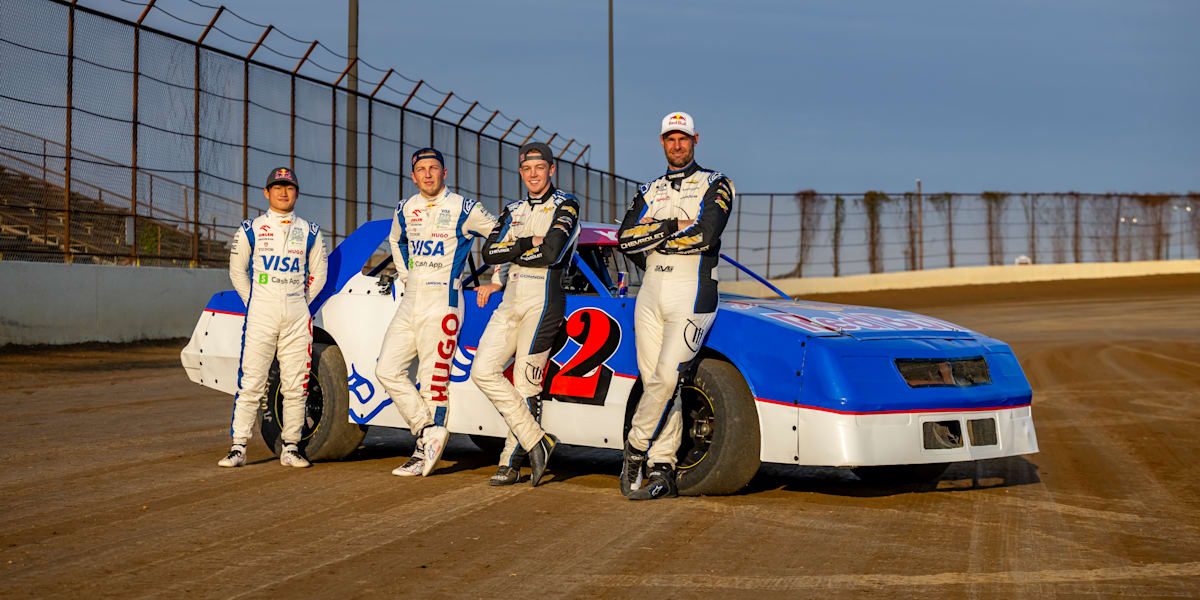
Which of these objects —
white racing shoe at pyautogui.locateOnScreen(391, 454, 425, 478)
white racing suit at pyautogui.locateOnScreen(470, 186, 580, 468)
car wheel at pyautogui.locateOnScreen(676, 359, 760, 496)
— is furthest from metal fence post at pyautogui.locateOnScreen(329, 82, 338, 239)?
car wheel at pyautogui.locateOnScreen(676, 359, 760, 496)

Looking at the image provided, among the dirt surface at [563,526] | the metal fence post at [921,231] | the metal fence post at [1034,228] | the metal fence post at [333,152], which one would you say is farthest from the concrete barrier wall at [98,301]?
the metal fence post at [1034,228]

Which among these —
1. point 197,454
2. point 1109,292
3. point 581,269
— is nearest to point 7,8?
point 197,454

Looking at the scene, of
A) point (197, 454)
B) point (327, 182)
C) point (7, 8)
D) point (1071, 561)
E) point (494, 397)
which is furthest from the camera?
point (327, 182)

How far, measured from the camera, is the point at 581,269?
6.94 metres

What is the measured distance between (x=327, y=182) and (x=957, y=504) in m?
15.2

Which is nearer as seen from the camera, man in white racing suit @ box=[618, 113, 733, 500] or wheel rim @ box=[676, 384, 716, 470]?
man in white racing suit @ box=[618, 113, 733, 500]

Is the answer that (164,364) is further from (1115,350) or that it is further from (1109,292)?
(1109,292)

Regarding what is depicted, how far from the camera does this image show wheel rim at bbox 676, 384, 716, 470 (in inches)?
245

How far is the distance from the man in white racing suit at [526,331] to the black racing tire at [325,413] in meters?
1.19

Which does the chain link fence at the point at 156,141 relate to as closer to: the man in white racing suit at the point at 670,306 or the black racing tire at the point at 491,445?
the black racing tire at the point at 491,445

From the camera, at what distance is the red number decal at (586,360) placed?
6500mm

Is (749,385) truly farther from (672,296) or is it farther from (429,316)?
(429,316)

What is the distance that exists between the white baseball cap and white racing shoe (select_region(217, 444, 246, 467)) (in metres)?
3.11

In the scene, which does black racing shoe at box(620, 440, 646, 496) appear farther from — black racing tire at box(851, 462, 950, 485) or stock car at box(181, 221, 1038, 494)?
black racing tire at box(851, 462, 950, 485)
